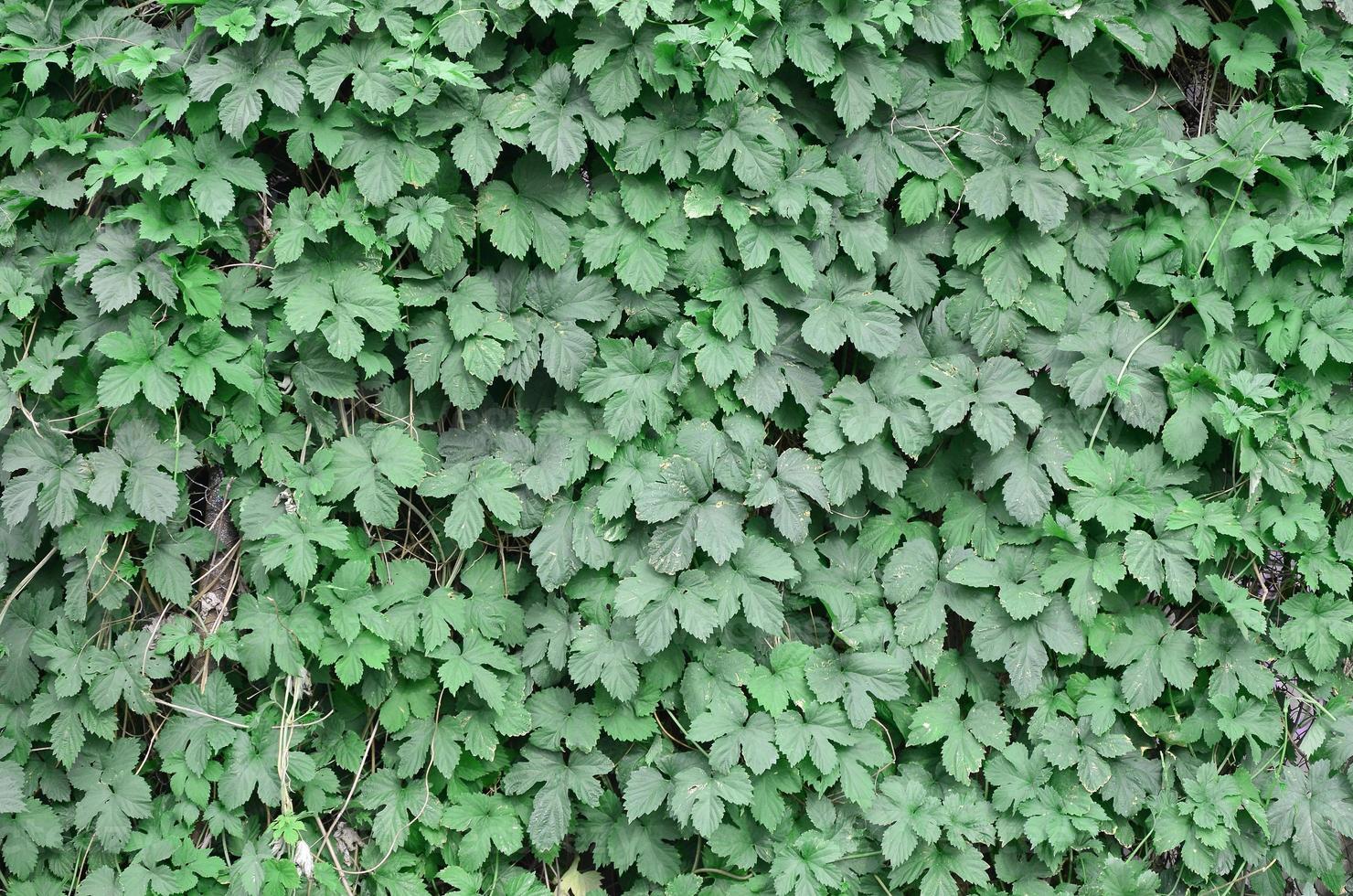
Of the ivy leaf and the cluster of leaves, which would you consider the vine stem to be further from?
the ivy leaf

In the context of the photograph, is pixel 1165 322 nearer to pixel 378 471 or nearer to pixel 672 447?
pixel 672 447

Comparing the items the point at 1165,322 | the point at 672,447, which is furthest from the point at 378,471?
the point at 1165,322

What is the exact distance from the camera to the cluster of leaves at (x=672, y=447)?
269cm

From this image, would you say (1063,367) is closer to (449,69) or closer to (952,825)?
(952,825)

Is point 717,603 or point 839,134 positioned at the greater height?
point 839,134

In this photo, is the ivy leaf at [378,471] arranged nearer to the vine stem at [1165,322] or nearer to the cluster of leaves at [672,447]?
the cluster of leaves at [672,447]

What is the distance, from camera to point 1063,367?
2.89m

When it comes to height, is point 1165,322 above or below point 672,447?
above

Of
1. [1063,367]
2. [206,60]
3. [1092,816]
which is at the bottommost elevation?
[1092,816]

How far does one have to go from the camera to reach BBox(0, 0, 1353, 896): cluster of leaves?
8.82ft

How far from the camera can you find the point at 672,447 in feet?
9.21

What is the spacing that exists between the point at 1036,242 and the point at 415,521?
6.22 ft

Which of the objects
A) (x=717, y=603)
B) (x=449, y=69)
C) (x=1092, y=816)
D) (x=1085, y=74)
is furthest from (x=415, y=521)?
(x=1085, y=74)

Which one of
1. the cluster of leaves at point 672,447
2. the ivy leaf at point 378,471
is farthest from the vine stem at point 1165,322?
the ivy leaf at point 378,471
